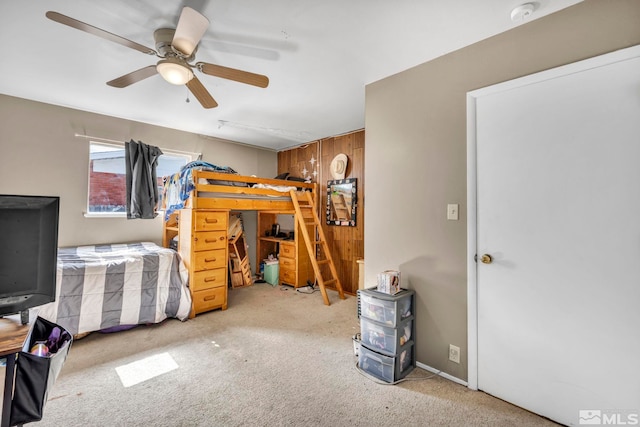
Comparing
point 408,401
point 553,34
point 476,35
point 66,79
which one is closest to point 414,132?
point 476,35

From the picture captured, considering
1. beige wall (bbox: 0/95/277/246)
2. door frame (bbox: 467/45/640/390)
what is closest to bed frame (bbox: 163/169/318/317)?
beige wall (bbox: 0/95/277/246)

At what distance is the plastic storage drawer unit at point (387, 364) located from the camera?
6.23 feet

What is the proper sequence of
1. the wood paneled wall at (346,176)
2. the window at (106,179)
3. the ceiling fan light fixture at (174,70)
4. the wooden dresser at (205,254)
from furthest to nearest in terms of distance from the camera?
the wood paneled wall at (346,176) → the window at (106,179) → the wooden dresser at (205,254) → the ceiling fan light fixture at (174,70)

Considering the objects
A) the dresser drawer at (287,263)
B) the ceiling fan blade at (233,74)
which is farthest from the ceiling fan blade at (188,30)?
the dresser drawer at (287,263)

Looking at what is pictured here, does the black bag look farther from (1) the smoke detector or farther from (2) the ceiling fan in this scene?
(1) the smoke detector

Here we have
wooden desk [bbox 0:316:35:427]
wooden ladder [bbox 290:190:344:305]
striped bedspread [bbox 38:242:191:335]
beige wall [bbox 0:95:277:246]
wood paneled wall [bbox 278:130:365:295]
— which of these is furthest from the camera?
wood paneled wall [bbox 278:130:365:295]

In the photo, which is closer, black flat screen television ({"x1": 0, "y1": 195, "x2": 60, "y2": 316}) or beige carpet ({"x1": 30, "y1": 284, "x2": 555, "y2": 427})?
black flat screen television ({"x1": 0, "y1": 195, "x2": 60, "y2": 316})

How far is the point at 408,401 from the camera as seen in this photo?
1719 mm

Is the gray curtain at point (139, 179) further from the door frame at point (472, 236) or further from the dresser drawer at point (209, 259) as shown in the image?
the door frame at point (472, 236)

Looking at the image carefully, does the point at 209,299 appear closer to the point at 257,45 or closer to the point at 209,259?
the point at 209,259

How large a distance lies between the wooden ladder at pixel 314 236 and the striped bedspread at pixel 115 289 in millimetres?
1480

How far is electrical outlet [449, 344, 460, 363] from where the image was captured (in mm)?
1915
